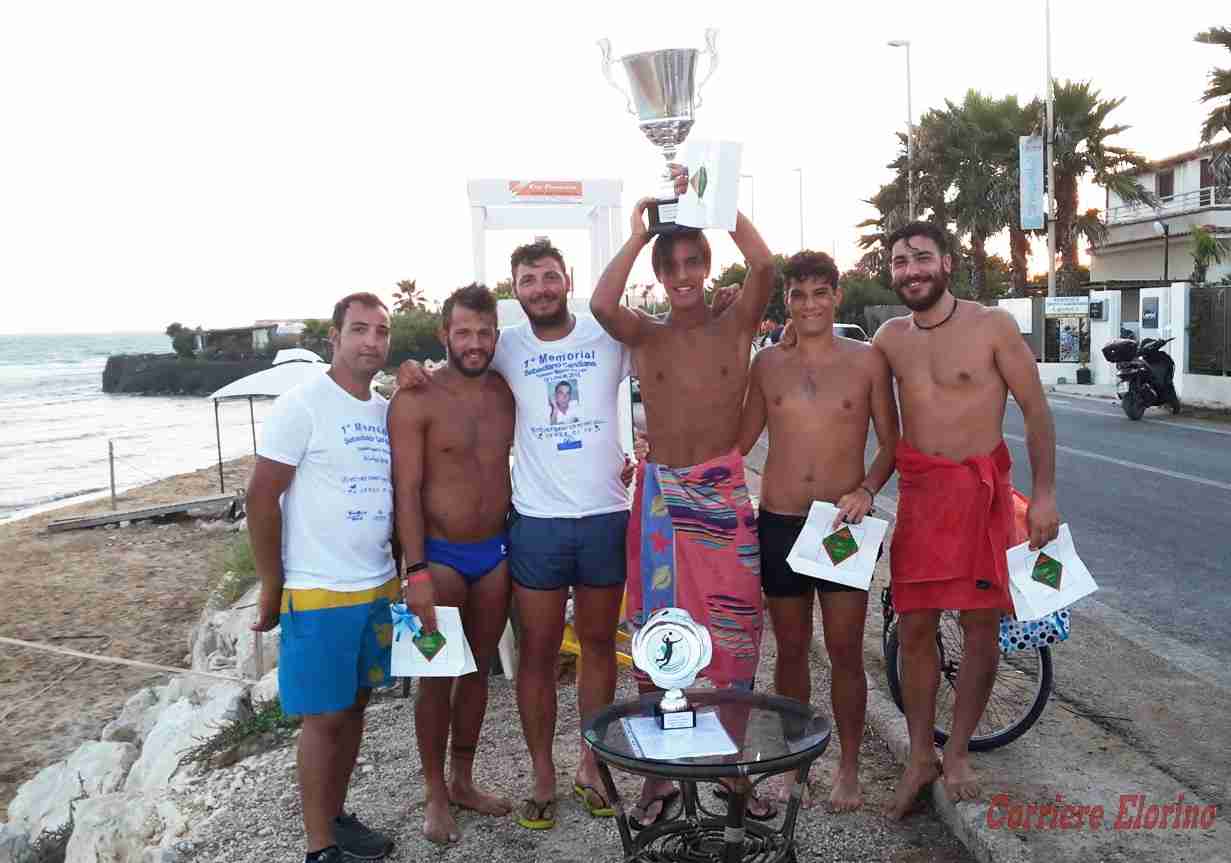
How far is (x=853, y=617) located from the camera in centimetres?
366

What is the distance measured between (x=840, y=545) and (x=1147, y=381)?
14.9 meters

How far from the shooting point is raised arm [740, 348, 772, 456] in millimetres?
3814

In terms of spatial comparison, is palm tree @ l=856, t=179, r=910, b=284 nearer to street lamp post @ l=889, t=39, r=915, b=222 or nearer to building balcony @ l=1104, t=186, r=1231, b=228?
street lamp post @ l=889, t=39, r=915, b=222

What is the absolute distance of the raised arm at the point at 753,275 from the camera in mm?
3666

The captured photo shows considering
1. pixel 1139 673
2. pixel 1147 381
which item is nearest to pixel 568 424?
pixel 1139 673

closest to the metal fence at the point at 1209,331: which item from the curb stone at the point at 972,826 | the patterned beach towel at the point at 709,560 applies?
the curb stone at the point at 972,826

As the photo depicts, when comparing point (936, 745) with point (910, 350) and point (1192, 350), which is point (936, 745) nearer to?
point (910, 350)

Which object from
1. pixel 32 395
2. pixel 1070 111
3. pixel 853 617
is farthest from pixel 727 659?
pixel 32 395

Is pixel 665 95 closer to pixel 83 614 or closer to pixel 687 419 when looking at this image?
pixel 687 419

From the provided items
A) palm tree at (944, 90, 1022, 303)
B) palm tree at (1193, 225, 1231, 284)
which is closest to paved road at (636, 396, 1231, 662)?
palm tree at (1193, 225, 1231, 284)

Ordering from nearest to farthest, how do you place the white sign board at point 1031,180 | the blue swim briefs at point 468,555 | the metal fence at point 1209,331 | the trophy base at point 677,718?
1. the trophy base at point 677,718
2. the blue swim briefs at point 468,555
3. the metal fence at point 1209,331
4. the white sign board at point 1031,180

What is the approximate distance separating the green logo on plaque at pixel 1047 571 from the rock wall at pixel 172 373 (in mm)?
61367

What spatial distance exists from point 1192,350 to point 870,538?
1777 centimetres

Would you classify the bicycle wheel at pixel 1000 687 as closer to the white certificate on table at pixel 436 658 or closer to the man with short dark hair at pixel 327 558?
the white certificate on table at pixel 436 658
